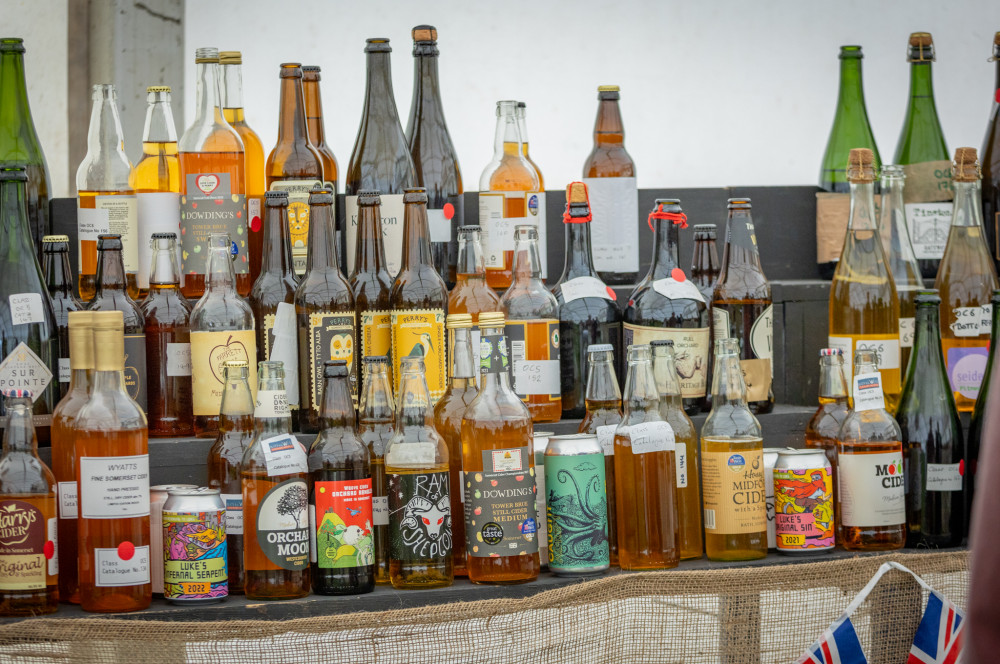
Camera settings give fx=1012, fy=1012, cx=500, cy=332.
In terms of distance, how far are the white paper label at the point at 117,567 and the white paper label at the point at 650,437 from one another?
64cm

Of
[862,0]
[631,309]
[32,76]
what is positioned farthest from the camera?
[862,0]

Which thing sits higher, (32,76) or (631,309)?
(32,76)

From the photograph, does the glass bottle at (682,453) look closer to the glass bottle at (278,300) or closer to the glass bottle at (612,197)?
the glass bottle at (612,197)

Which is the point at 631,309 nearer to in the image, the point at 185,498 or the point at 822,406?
the point at 822,406

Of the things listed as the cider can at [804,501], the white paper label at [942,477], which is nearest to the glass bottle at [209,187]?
the cider can at [804,501]

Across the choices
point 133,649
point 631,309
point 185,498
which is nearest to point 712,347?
point 631,309

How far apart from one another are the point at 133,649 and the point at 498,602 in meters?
0.44

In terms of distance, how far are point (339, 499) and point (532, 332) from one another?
15.6 inches

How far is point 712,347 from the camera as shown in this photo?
1604 millimetres

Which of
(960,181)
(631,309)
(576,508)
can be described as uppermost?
(960,181)

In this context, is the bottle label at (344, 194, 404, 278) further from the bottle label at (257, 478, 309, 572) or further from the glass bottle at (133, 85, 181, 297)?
the bottle label at (257, 478, 309, 572)

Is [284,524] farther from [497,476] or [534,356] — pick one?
[534,356]

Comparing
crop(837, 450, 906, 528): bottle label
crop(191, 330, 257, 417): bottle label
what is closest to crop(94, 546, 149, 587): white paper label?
crop(191, 330, 257, 417): bottle label

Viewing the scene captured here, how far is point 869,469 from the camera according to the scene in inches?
57.1
